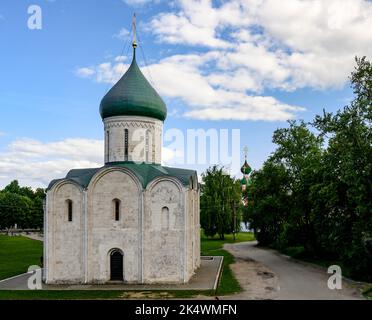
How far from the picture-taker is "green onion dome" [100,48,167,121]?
22375 millimetres

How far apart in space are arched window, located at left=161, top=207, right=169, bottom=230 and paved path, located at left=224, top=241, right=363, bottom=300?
4.46m

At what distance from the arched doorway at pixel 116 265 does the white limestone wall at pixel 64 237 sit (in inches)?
54.6

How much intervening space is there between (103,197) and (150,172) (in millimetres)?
2584

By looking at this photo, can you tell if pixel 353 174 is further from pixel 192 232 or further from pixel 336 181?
pixel 192 232

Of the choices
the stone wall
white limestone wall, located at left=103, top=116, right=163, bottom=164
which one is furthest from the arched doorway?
white limestone wall, located at left=103, top=116, right=163, bottom=164

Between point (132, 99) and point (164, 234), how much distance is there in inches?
286

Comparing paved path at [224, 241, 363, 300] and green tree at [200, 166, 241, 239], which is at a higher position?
green tree at [200, 166, 241, 239]

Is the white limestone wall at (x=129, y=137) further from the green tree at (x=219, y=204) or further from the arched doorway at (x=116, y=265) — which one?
the green tree at (x=219, y=204)

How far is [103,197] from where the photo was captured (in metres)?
20.5

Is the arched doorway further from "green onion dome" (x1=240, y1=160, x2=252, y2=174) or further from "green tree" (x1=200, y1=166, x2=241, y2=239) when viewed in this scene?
"green onion dome" (x1=240, y1=160, x2=252, y2=174)

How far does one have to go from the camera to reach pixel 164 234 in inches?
791

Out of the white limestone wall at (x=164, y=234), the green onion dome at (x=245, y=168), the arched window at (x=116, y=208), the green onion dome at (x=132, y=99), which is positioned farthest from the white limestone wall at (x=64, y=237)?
the green onion dome at (x=245, y=168)
